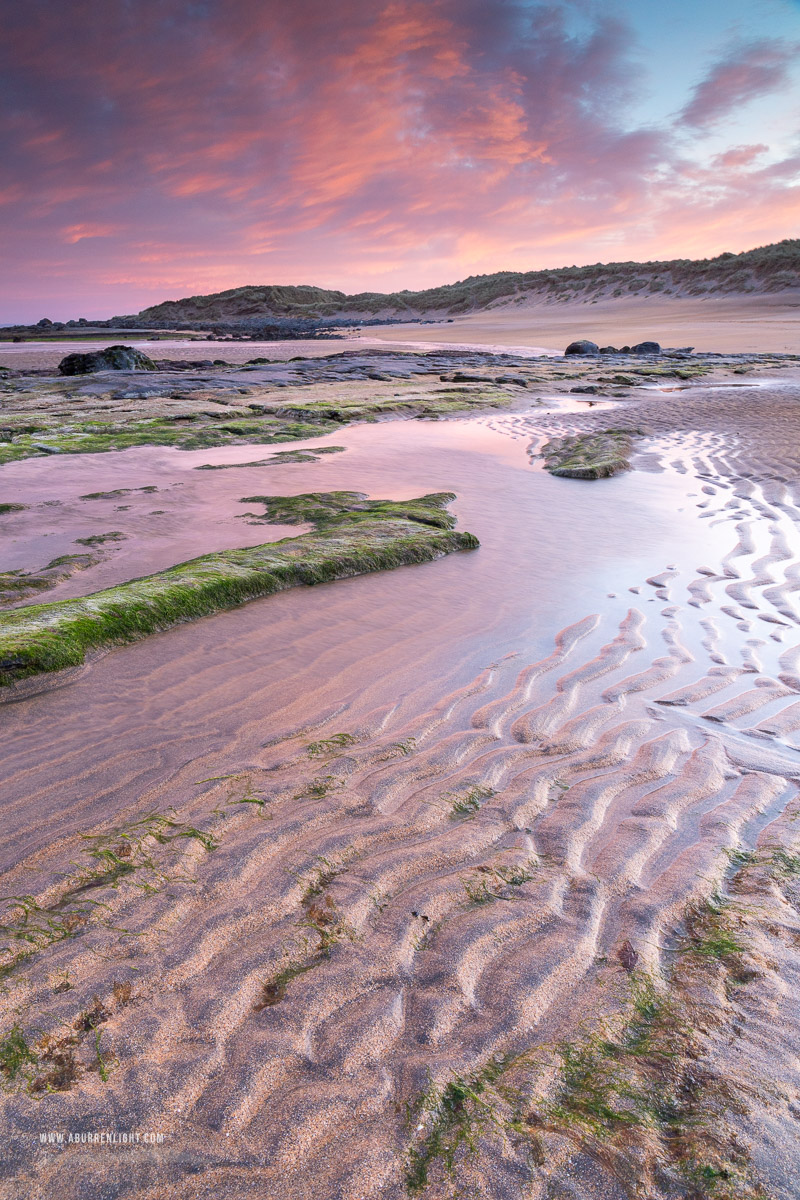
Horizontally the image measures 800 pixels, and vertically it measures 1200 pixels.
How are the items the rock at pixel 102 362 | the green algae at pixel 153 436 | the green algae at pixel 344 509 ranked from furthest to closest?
1. the rock at pixel 102 362
2. the green algae at pixel 153 436
3. the green algae at pixel 344 509

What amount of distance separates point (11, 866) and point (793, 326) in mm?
53964

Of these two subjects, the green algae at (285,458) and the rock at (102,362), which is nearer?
the green algae at (285,458)

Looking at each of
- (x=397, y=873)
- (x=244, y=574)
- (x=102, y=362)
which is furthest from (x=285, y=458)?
(x=102, y=362)

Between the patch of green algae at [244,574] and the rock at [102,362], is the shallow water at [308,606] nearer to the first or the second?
the patch of green algae at [244,574]

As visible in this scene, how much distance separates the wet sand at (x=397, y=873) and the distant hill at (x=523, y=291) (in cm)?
7342

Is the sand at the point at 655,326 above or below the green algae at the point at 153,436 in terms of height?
above

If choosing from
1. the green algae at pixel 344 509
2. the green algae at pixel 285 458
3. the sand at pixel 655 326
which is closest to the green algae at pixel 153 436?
the green algae at pixel 285 458

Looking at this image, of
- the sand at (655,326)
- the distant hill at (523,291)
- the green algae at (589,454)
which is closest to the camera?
the green algae at (589,454)

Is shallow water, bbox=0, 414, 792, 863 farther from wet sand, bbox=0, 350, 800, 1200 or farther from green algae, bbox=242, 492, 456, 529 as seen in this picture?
green algae, bbox=242, 492, 456, 529

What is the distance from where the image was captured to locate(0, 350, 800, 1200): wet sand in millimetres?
1698

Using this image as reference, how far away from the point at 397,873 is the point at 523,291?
9468 cm

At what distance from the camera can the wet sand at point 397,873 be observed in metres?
1.70

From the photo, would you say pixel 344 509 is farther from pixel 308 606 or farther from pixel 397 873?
pixel 397 873

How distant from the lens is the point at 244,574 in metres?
5.36
